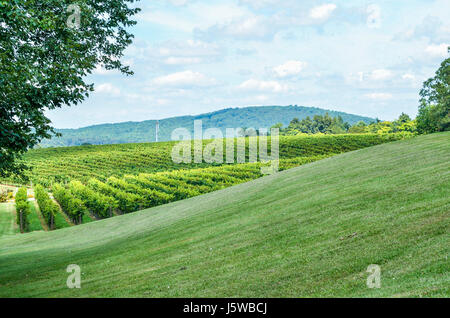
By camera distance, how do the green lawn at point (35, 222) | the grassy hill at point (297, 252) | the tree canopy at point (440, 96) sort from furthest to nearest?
the tree canopy at point (440, 96), the green lawn at point (35, 222), the grassy hill at point (297, 252)

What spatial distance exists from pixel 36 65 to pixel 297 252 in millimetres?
7684

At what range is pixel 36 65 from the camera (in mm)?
10320

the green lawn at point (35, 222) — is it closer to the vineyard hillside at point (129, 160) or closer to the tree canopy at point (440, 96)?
the vineyard hillside at point (129, 160)

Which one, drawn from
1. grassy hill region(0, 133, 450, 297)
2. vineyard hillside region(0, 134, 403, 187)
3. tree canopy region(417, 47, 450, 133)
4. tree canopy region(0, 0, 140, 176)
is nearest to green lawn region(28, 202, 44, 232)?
vineyard hillside region(0, 134, 403, 187)

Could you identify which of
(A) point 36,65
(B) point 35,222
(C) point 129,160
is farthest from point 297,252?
(C) point 129,160

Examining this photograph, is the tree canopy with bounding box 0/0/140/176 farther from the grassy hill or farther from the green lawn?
the green lawn

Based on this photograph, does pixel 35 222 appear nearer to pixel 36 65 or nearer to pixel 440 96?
pixel 36 65

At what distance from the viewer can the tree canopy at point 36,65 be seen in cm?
887

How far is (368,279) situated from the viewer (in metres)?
6.93

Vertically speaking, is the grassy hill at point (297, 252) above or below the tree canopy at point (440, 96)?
below

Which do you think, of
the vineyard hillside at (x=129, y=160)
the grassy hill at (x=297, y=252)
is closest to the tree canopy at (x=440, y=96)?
the vineyard hillside at (x=129, y=160)

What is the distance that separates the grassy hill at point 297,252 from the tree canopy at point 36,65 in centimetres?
391

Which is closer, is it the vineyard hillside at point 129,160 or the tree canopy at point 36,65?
the tree canopy at point 36,65
